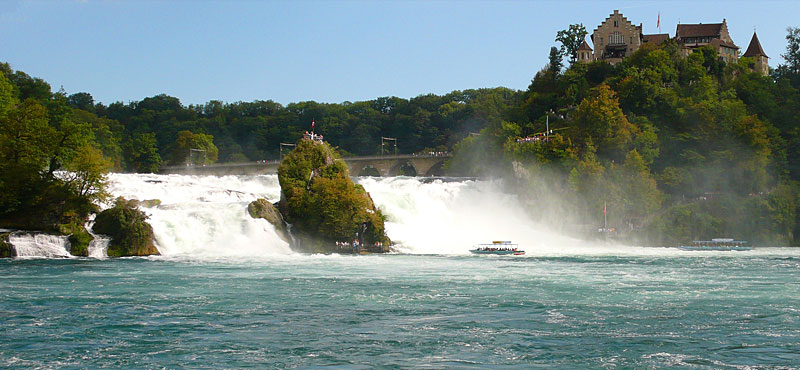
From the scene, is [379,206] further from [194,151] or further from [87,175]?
[194,151]

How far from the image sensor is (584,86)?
277ft

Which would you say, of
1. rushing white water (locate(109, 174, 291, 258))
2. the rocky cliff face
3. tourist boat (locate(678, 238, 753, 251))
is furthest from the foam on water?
the rocky cliff face

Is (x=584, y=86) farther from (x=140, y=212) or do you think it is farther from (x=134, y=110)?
(x=134, y=110)

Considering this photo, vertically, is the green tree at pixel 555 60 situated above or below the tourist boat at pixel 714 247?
above

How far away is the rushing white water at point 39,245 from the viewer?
1679 inches

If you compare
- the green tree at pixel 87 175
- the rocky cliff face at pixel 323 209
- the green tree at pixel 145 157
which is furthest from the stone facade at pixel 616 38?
the green tree at pixel 87 175

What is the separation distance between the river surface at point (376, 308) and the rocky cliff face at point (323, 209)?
1970 millimetres

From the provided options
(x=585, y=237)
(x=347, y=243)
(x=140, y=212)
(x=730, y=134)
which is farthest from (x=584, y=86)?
(x=140, y=212)

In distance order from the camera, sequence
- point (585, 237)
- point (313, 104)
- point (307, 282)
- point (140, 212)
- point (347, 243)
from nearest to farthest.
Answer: point (307, 282), point (140, 212), point (347, 243), point (585, 237), point (313, 104)

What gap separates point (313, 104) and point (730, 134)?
290 feet

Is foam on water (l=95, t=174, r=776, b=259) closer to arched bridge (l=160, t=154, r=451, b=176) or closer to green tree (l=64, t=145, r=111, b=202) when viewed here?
green tree (l=64, t=145, r=111, b=202)

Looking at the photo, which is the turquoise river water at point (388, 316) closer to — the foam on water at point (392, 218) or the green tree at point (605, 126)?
the foam on water at point (392, 218)

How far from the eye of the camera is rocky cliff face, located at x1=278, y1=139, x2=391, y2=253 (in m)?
48.4

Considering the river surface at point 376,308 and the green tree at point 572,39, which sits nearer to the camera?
the river surface at point 376,308
